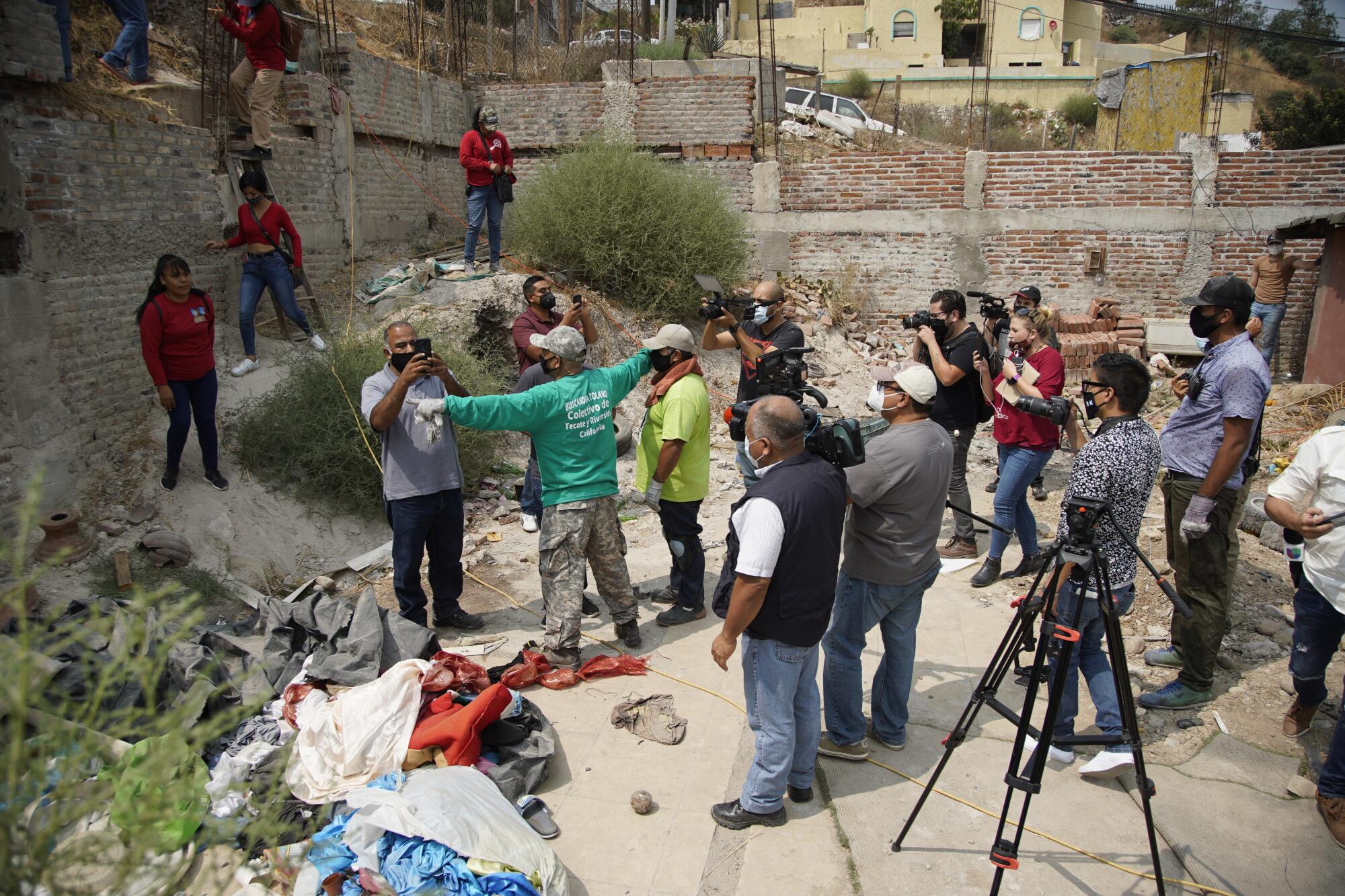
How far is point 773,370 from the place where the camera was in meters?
4.20

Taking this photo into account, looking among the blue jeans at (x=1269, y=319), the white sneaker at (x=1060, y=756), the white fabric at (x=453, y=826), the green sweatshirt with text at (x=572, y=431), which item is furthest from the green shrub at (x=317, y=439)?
the blue jeans at (x=1269, y=319)

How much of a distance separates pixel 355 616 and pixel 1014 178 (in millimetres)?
10240

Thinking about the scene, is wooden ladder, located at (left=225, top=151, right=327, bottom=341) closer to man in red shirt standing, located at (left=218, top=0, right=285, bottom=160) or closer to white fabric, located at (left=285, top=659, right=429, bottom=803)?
man in red shirt standing, located at (left=218, top=0, right=285, bottom=160)

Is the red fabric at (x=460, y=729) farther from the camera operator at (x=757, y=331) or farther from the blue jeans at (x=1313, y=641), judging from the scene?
the blue jeans at (x=1313, y=641)

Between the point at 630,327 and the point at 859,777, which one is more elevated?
the point at 630,327

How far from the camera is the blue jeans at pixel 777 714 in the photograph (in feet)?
10.3

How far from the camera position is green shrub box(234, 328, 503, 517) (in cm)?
652

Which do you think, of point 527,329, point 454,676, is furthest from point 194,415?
point 454,676

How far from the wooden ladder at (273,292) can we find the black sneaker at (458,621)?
394 cm


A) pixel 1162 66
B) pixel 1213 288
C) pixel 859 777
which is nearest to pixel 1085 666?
pixel 859 777

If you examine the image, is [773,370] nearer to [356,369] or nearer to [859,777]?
[859,777]

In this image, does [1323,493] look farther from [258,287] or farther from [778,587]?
[258,287]

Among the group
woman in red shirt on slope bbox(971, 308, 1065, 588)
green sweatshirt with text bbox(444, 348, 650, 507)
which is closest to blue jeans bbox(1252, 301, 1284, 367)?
woman in red shirt on slope bbox(971, 308, 1065, 588)

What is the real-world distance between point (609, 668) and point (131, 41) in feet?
22.6
